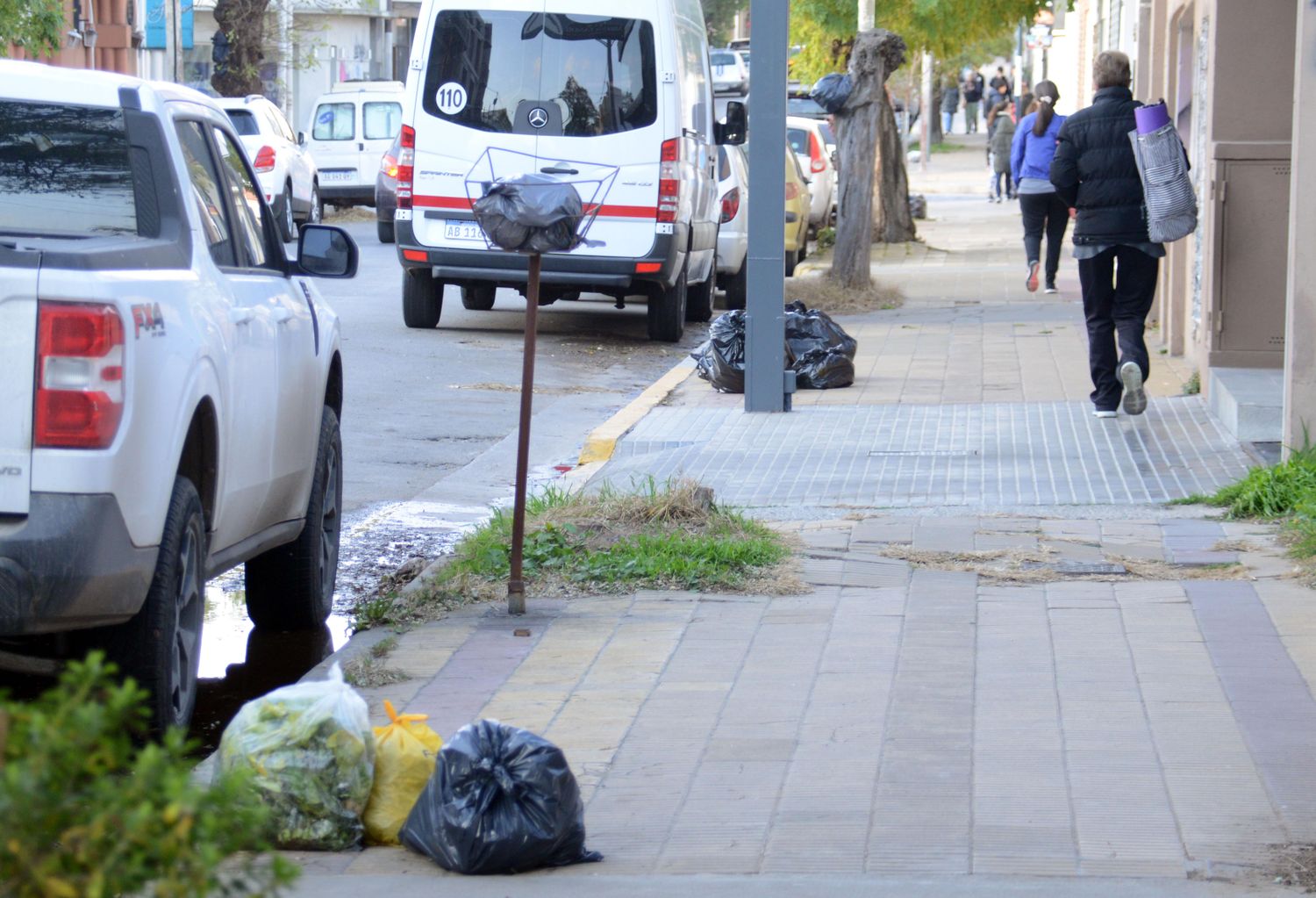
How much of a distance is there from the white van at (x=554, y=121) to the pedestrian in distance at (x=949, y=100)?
55.4 m

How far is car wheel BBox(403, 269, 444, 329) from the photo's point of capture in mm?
16266

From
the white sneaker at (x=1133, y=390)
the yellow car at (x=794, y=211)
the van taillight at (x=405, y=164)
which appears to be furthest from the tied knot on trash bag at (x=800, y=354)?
the yellow car at (x=794, y=211)

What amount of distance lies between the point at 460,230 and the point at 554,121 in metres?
1.12

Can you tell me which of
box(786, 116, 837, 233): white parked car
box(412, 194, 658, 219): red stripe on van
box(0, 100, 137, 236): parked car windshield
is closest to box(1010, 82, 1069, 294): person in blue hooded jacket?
box(412, 194, 658, 219): red stripe on van

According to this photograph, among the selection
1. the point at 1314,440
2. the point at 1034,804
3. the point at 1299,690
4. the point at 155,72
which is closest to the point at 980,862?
the point at 1034,804

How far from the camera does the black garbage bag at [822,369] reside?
12570mm

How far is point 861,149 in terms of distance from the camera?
19.4 metres

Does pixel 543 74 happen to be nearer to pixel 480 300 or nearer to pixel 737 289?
pixel 480 300

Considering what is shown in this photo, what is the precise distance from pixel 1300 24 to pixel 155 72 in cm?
4057

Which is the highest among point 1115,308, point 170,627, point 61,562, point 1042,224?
point 1042,224

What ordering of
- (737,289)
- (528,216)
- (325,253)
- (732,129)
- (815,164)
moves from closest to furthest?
(528,216) < (325,253) < (732,129) < (737,289) < (815,164)

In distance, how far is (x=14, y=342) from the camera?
442 cm

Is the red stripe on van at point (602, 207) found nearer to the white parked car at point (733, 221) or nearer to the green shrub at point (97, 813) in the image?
the white parked car at point (733, 221)

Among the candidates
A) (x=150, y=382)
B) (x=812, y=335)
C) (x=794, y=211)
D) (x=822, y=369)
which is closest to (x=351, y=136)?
(x=794, y=211)
